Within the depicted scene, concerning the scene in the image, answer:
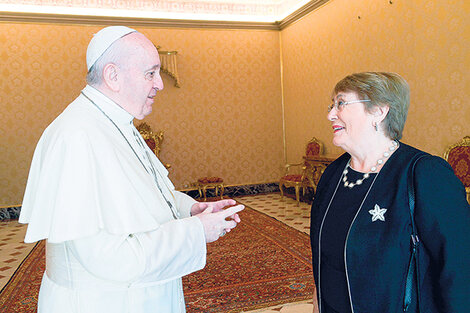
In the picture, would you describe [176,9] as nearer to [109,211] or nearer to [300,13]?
[300,13]

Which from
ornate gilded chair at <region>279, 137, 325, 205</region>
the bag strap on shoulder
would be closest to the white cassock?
the bag strap on shoulder

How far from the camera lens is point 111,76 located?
1500 millimetres

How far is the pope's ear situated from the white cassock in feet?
0.22

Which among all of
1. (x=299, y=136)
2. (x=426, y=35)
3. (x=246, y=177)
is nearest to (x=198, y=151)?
(x=246, y=177)

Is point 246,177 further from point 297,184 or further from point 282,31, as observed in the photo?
point 282,31

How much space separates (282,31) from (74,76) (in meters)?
5.32

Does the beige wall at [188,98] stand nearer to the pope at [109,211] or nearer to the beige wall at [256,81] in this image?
the beige wall at [256,81]

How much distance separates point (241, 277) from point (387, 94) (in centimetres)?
300

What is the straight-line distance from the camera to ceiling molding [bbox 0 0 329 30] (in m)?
8.33

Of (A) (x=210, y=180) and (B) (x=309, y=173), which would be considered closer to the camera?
(B) (x=309, y=173)

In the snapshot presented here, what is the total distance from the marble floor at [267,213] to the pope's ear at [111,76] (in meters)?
2.62

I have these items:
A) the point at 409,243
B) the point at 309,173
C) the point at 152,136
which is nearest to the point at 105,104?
the point at 409,243

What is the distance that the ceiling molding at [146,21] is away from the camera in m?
8.33

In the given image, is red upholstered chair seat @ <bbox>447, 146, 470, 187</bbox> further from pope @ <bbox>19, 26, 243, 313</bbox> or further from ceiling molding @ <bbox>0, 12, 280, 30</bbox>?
ceiling molding @ <bbox>0, 12, 280, 30</bbox>
